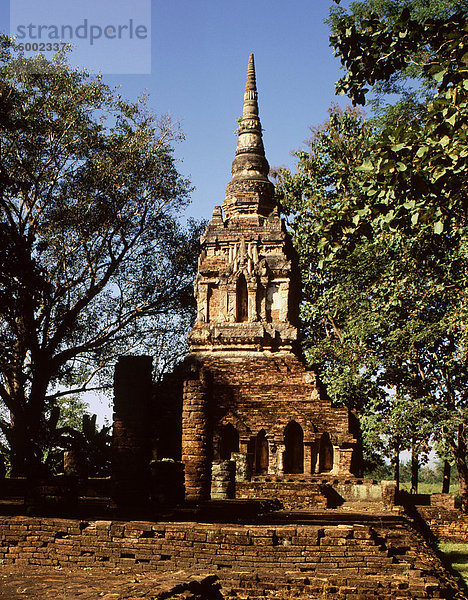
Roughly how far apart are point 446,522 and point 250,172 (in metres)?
13.4

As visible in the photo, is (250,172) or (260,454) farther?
(250,172)

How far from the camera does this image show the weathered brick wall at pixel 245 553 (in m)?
6.69

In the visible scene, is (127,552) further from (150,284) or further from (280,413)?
(150,284)

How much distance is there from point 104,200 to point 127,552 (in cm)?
1755

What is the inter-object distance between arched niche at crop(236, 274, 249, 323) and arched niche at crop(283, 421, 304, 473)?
429 cm

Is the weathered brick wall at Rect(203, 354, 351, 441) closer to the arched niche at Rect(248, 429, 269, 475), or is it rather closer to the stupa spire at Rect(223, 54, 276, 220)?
the arched niche at Rect(248, 429, 269, 475)

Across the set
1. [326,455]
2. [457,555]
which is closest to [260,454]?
[326,455]

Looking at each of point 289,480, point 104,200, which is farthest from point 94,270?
point 289,480

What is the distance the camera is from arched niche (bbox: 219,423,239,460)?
1925 cm

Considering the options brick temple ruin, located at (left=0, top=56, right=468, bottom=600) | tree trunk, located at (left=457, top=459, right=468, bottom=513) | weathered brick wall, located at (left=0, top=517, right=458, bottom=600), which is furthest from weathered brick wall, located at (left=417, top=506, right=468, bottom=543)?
weathered brick wall, located at (left=0, top=517, right=458, bottom=600)

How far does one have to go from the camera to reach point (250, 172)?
25.1 meters

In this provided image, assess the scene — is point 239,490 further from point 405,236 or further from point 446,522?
point 405,236

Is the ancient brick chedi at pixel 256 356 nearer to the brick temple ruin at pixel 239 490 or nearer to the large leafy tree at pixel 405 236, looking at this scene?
the brick temple ruin at pixel 239 490

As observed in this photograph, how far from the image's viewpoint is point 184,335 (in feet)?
91.0
